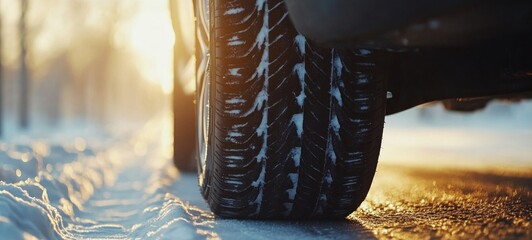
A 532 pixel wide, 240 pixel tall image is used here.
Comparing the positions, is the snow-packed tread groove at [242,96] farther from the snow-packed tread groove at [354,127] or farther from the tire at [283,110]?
the snow-packed tread groove at [354,127]

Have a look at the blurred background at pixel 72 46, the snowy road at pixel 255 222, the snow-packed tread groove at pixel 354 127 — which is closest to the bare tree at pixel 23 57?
the blurred background at pixel 72 46

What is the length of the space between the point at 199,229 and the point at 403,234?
559 mm

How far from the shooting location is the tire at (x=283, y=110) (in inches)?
66.7

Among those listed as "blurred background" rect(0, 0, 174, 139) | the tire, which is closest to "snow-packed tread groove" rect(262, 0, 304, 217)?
the tire

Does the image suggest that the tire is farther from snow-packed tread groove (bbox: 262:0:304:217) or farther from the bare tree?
the bare tree

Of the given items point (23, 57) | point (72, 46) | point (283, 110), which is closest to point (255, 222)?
point (283, 110)

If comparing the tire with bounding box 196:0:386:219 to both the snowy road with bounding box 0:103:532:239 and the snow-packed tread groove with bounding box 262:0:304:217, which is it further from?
the snowy road with bounding box 0:103:532:239

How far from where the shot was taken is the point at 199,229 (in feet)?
6.01

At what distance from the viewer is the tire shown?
1.70 metres

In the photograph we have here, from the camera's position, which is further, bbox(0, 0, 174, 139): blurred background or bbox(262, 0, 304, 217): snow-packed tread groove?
bbox(0, 0, 174, 139): blurred background

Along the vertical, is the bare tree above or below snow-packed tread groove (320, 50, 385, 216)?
below

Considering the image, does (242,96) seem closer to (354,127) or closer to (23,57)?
(354,127)

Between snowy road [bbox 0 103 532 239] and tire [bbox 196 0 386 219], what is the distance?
0.15 meters

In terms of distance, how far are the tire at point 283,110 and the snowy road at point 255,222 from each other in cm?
15
